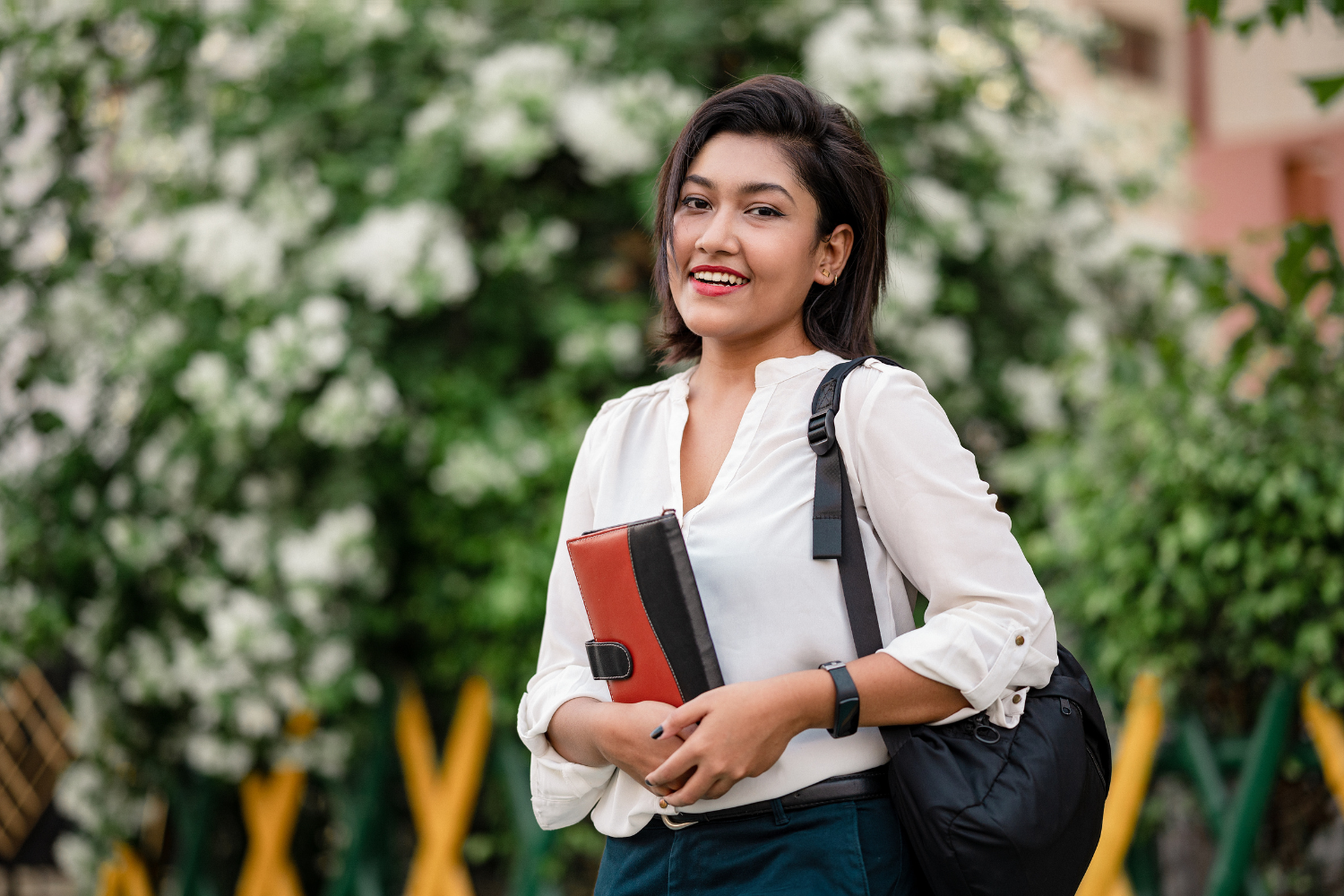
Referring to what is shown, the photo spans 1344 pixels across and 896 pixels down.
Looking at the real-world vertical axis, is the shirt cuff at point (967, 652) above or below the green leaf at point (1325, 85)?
below

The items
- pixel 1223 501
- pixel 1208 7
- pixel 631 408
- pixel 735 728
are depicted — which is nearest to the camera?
pixel 735 728

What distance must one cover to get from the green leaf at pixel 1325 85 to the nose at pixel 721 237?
157 centimetres

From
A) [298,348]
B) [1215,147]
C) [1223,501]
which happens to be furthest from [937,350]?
[1215,147]

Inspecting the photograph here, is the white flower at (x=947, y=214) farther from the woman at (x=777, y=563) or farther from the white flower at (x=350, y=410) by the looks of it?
the woman at (x=777, y=563)

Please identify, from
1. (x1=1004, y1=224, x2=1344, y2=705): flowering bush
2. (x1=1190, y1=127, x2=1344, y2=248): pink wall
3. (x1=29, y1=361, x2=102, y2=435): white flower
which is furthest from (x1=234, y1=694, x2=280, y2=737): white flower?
(x1=1190, y1=127, x2=1344, y2=248): pink wall

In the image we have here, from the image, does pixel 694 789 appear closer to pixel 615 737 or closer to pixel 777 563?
pixel 615 737

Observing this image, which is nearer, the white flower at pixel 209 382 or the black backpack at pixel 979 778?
the black backpack at pixel 979 778

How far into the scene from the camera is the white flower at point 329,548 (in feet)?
11.1

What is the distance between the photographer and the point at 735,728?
1.17m

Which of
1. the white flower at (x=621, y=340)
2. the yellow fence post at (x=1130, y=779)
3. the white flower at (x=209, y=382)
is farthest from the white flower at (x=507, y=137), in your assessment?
the yellow fence post at (x=1130, y=779)

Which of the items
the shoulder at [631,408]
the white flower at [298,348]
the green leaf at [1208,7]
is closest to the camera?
the shoulder at [631,408]

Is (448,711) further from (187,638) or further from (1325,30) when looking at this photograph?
(1325,30)

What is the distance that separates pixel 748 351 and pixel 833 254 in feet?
0.49

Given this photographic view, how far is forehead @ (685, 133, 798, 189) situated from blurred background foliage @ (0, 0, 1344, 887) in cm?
181
